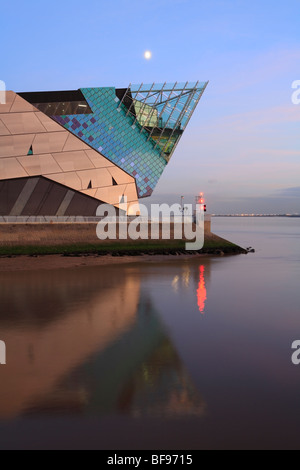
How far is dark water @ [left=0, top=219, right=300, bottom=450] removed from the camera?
24.0 ft

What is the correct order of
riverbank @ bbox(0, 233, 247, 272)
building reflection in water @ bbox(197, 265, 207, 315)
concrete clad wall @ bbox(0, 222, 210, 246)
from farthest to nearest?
concrete clad wall @ bbox(0, 222, 210, 246), riverbank @ bbox(0, 233, 247, 272), building reflection in water @ bbox(197, 265, 207, 315)

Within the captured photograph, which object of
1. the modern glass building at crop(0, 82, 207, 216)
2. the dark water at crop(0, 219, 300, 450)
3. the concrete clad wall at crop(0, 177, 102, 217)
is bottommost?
the dark water at crop(0, 219, 300, 450)

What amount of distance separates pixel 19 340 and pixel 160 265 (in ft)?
72.5

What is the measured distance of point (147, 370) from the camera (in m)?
10.4

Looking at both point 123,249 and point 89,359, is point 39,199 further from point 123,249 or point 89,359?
point 89,359

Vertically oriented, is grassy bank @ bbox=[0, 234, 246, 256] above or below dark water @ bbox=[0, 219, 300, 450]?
above

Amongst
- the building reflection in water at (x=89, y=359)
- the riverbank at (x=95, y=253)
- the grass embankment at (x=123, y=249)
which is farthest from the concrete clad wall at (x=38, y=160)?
the building reflection in water at (x=89, y=359)

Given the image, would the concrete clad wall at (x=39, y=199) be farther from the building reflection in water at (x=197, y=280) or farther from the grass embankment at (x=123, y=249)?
the building reflection in water at (x=197, y=280)

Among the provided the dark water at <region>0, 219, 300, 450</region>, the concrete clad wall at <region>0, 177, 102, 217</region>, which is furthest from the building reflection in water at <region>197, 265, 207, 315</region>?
the concrete clad wall at <region>0, 177, 102, 217</region>

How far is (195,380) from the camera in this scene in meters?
9.71

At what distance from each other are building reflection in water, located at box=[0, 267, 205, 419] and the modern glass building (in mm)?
26449

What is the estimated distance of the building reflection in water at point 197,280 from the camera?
2061 centimetres

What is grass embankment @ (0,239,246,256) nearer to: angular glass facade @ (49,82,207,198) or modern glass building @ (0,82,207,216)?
modern glass building @ (0,82,207,216)

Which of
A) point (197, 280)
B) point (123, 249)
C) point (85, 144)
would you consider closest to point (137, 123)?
point (85, 144)
